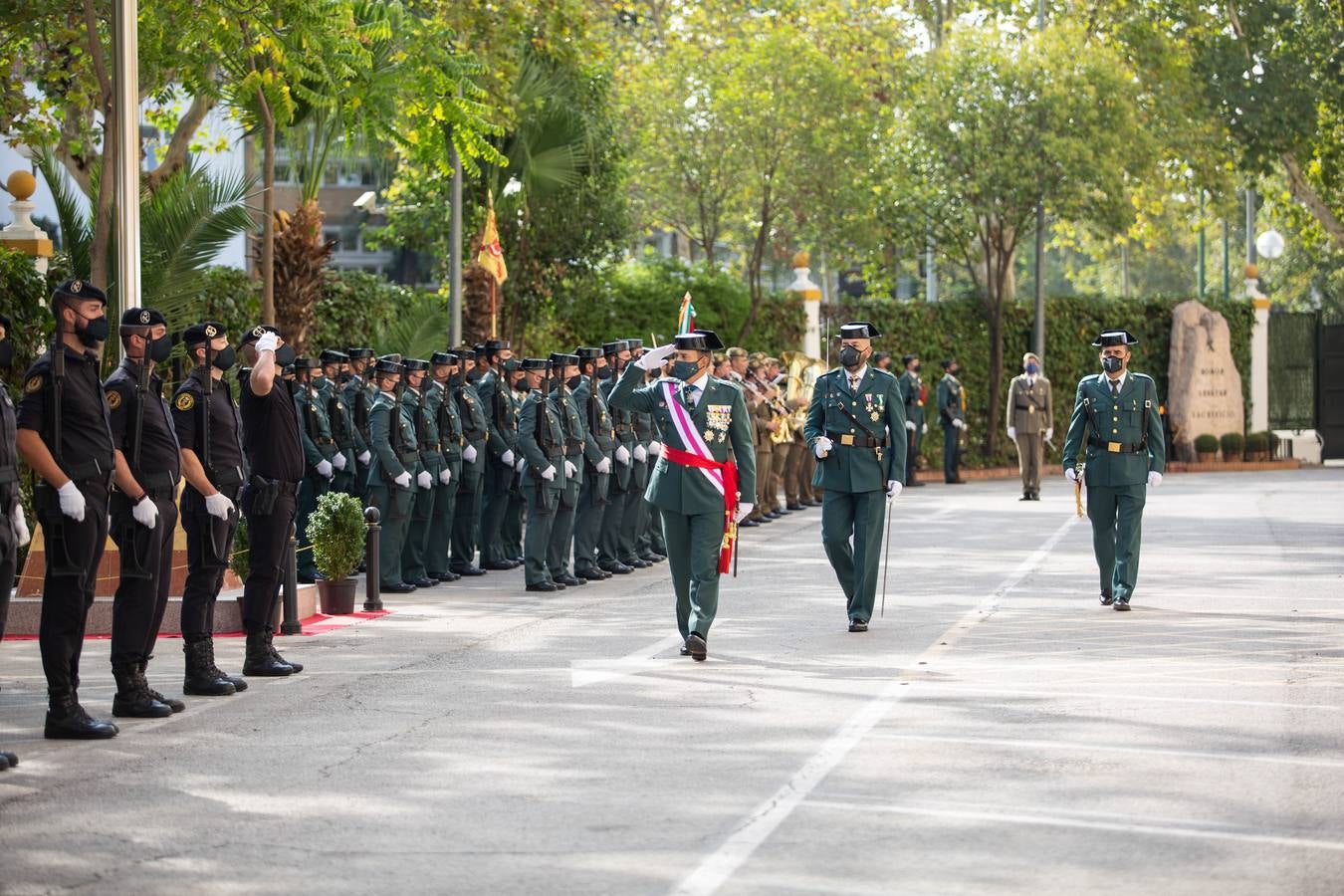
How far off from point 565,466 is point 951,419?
16.7 metres

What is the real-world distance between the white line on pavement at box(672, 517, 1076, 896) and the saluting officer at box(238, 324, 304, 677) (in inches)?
139

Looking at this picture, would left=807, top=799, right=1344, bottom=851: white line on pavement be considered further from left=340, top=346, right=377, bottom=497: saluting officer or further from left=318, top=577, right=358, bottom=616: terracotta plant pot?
left=340, top=346, right=377, bottom=497: saluting officer

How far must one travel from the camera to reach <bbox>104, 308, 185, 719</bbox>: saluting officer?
10.3m

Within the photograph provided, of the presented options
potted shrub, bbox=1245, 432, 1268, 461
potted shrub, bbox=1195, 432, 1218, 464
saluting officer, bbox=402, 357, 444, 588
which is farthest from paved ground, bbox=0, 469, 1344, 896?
potted shrub, bbox=1245, 432, 1268, 461

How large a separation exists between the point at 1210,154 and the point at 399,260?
136 ft

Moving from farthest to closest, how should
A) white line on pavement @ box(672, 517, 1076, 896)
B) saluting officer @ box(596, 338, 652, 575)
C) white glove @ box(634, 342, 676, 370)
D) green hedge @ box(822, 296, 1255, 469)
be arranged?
green hedge @ box(822, 296, 1255, 469), saluting officer @ box(596, 338, 652, 575), white glove @ box(634, 342, 676, 370), white line on pavement @ box(672, 517, 1076, 896)

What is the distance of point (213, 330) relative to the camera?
11.2 m

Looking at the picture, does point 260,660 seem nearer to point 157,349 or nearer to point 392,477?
point 157,349

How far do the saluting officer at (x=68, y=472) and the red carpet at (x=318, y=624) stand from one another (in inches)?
160

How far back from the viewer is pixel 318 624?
14508 millimetres

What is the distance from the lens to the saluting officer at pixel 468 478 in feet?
59.8

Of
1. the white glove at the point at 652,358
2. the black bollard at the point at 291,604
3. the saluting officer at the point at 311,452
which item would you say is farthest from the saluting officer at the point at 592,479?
the white glove at the point at 652,358

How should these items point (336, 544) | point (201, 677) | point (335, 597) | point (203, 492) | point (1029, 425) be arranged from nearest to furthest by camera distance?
1. point (203, 492)
2. point (201, 677)
3. point (336, 544)
4. point (335, 597)
5. point (1029, 425)

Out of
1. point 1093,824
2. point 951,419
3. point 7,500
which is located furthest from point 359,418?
point 951,419
